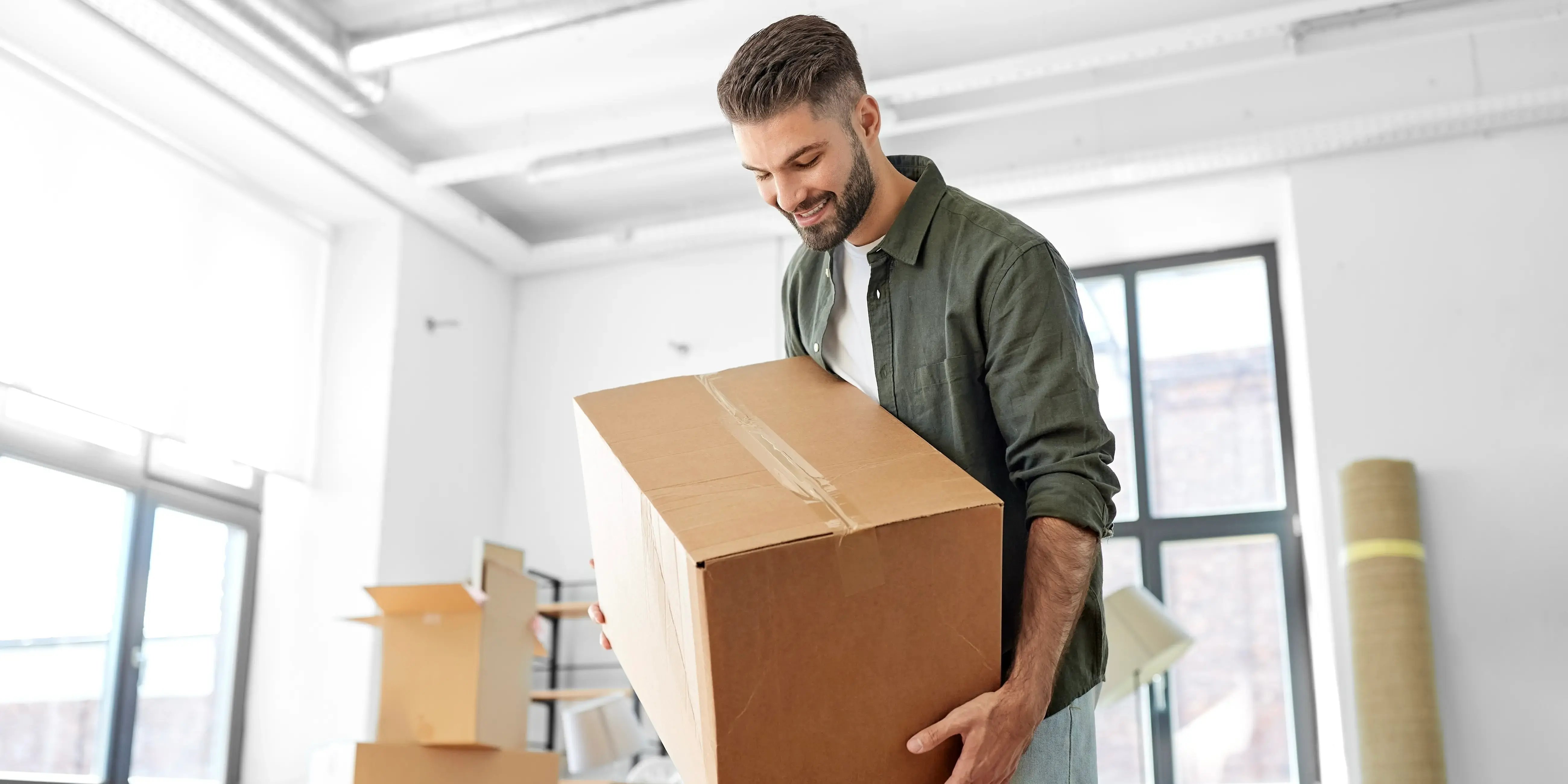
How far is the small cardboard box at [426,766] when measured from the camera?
307cm

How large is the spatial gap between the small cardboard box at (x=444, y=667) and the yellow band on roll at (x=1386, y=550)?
8.78 feet

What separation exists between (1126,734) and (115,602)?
3.59 metres

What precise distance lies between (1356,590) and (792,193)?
11.2ft

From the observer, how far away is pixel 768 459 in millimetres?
1079

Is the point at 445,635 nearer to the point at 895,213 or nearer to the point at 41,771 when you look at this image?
the point at 41,771

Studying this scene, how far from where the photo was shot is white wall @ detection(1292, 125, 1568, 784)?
4.04m

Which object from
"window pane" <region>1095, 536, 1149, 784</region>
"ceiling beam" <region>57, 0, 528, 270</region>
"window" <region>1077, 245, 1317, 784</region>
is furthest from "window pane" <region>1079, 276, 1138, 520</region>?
"ceiling beam" <region>57, 0, 528, 270</region>

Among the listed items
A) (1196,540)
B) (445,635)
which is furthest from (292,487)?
(1196,540)

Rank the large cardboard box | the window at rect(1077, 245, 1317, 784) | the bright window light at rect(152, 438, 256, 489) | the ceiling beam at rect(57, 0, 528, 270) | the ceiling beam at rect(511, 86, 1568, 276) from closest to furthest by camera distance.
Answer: the large cardboard box → the ceiling beam at rect(57, 0, 528, 270) → the ceiling beam at rect(511, 86, 1568, 276) → the bright window light at rect(152, 438, 256, 489) → the window at rect(1077, 245, 1317, 784)

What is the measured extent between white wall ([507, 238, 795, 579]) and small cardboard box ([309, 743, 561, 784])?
1729mm

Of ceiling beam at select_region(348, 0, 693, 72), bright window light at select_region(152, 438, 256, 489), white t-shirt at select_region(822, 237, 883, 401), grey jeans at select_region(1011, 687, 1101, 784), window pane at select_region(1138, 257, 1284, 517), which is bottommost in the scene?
grey jeans at select_region(1011, 687, 1101, 784)

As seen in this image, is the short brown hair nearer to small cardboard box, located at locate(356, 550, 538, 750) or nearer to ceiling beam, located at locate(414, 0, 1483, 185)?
small cardboard box, located at locate(356, 550, 538, 750)

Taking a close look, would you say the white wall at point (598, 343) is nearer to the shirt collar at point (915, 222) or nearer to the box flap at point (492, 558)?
the box flap at point (492, 558)

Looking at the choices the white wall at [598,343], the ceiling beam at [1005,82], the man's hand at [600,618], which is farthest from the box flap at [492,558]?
the man's hand at [600,618]
